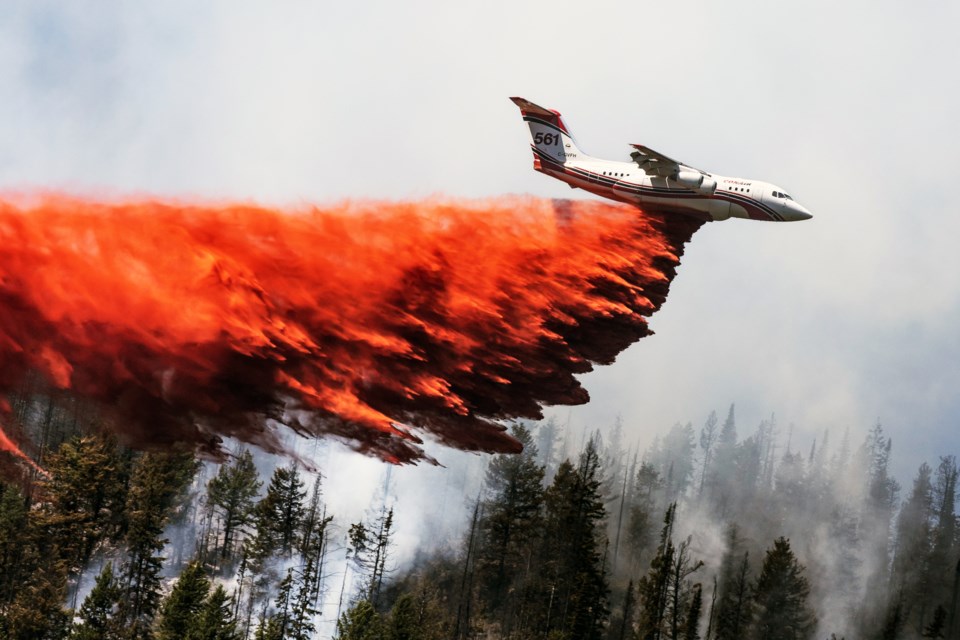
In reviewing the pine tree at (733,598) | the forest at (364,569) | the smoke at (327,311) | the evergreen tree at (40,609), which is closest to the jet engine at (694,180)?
the smoke at (327,311)

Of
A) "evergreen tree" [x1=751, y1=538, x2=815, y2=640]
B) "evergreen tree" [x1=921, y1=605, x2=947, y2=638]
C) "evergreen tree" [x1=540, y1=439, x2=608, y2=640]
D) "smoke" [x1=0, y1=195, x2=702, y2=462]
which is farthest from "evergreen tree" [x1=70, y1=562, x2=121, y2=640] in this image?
"evergreen tree" [x1=921, y1=605, x2=947, y2=638]

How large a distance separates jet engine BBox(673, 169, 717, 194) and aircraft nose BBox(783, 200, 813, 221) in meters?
4.67

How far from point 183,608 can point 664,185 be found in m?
44.6

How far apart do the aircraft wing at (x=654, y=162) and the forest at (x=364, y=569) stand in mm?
29214

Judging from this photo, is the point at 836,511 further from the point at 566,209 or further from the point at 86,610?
the point at 566,209

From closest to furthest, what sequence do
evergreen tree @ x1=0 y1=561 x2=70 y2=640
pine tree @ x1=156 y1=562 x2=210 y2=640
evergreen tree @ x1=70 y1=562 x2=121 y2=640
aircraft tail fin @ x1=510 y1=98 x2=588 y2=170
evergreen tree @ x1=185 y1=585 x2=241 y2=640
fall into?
aircraft tail fin @ x1=510 y1=98 x2=588 y2=170, evergreen tree @ x1=185 y1=585 x2=241 y2=640, pine tree @ x1=156 y1=562 x2=210 y2=640, evergreen tree @ x1=70 y1=562 x2=121 y2=640, evergreen tree @ x1=0 y1=561 x2=70 y2=640

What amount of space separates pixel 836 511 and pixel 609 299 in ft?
442

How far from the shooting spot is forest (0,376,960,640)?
299 ft

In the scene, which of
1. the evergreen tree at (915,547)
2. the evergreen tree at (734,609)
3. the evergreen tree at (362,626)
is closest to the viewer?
the evergreen tree at (362,626)

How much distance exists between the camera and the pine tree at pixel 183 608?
259 ft

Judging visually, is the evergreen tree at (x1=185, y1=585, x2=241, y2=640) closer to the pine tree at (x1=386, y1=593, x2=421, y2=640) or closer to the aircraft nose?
the pine tree at (x1=386, y1=593, x2=421, y2=640)

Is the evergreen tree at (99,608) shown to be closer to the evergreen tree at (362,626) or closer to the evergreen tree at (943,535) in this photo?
the evergreen tree at (362,626)

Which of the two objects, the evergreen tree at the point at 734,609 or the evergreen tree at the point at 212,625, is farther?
the evergreen tree at the point at 734,609

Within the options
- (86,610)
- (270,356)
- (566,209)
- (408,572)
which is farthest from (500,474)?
(270,356)
